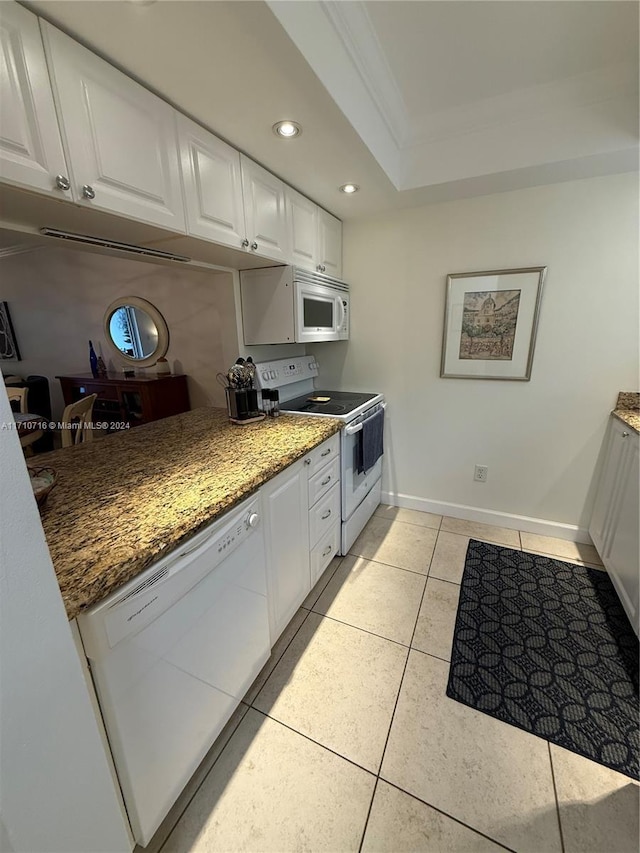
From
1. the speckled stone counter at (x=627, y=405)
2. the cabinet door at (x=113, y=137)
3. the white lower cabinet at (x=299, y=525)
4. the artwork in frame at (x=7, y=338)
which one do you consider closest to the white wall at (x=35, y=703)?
the white lower cabinet at (x=299, y=525)

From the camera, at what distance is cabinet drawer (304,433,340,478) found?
5.52 feet

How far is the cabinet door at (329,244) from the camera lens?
2250 millimetres

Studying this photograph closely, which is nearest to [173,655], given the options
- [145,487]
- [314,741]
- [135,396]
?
[145,487]

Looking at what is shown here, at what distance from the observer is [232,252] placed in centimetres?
164

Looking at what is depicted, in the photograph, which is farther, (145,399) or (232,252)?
(145,399)

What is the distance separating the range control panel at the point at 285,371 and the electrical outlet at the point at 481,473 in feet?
4.76

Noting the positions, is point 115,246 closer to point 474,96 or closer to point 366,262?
point 366,262

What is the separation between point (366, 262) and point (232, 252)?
1.25m

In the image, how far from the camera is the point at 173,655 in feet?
3.13

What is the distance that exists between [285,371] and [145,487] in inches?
56.5

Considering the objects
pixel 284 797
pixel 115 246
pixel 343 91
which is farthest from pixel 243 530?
pixel 343 91

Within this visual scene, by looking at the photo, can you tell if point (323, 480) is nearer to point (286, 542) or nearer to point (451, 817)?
Answer: point (286, 542)

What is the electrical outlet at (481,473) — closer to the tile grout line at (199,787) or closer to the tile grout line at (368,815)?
the tile grout line at (368,815)

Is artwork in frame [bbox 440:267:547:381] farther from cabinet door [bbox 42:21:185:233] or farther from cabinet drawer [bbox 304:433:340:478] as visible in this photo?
cabinet door [bbox 42:21:185:233]
